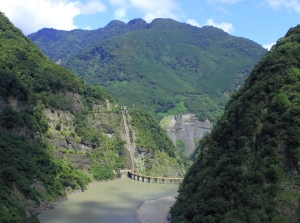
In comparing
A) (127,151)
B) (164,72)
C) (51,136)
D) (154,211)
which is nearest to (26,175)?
(51,136)

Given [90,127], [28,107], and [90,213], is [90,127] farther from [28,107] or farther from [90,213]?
[90,213]

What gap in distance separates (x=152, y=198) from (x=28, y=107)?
22.9 m

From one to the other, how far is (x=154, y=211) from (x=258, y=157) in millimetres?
21441

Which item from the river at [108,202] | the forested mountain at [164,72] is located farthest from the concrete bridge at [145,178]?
the forested mountain at [164,72]

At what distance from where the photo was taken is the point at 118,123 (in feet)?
254

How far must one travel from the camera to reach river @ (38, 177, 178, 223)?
1676 inches

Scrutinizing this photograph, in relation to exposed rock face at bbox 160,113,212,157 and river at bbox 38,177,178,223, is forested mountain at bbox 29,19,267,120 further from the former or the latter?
river at bbox 38,177,178,223

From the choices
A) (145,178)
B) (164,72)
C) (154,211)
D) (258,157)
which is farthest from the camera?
(164,72)

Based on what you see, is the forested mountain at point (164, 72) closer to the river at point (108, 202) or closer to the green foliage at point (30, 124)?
the green foliage at point (30, 124)

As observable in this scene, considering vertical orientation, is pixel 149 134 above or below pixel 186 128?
below

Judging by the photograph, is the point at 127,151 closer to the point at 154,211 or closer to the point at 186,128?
the point at 154,211

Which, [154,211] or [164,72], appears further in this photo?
[164,72]

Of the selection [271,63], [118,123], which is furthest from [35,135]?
[271,63]

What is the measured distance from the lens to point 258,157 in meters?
31.6
